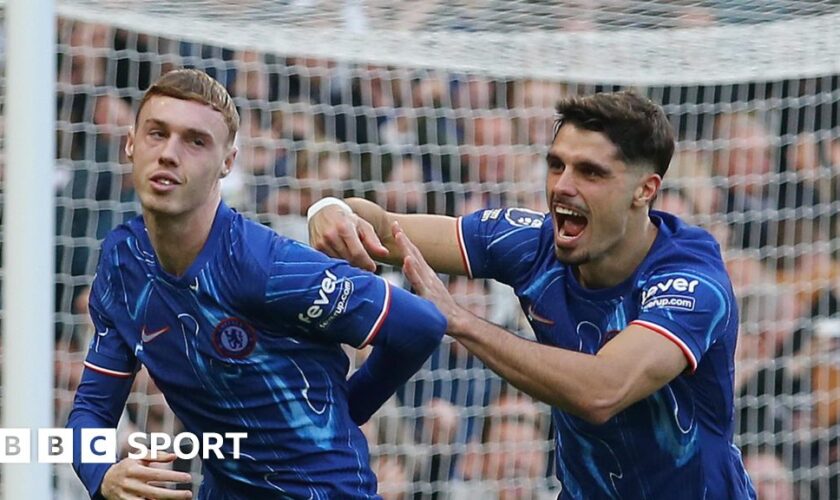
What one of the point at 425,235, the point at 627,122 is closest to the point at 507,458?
the point at 425,235

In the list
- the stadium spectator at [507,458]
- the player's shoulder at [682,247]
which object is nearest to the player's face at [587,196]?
the player's shoulder at [682,247]

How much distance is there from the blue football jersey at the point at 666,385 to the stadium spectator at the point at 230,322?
→ 43 cm

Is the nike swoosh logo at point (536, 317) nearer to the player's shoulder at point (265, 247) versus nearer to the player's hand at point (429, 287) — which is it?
the player's hand at point (429, 287)

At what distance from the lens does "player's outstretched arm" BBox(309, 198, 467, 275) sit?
3125 millimetres

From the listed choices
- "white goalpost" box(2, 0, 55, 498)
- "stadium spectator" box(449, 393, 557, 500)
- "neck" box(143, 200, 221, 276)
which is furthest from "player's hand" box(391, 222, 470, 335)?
"stadium spectator" box(449, 393, 557, 500)

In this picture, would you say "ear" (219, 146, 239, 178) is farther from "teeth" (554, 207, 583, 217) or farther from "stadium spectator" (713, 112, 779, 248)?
"stadium spectator" (713, 112, 779, 248)

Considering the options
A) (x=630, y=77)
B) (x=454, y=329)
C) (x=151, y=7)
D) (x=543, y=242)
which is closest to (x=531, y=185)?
(x=630, y=77)

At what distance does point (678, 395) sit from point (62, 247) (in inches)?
100

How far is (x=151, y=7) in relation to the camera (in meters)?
4.85

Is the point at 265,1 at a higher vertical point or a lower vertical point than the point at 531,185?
higher

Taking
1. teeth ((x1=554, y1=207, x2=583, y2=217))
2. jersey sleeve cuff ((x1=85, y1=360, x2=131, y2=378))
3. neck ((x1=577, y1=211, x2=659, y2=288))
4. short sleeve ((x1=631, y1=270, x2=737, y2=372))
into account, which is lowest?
jersey sleeve cuff ((x1=85, y1=360, x2=131, y2=378))

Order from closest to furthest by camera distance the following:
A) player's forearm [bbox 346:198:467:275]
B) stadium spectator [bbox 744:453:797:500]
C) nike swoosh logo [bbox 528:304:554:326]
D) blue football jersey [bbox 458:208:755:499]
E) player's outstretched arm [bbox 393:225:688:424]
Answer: player's outstretched arm [bbox 393:225:688:424] → blue football jersey [bbox 458:208:755:499] → nike swoosh logo [bbox 528:304:554:326] → player's forearm [bbox 346:198:467:275] → stadium spectator [bbox 744:453:797:500]

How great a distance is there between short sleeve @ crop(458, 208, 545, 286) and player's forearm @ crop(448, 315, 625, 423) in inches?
16.5

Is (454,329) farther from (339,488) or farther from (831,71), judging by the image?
(831,71)
